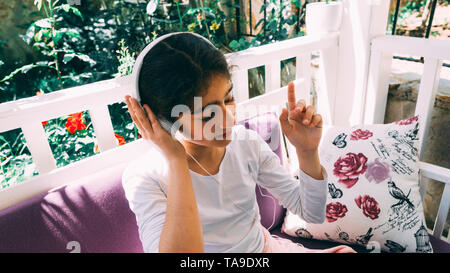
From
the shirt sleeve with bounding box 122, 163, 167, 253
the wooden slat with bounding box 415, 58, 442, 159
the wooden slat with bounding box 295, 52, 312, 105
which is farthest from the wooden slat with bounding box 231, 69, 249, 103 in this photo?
the wooden slat with bounding box 415, 58, 442, 159

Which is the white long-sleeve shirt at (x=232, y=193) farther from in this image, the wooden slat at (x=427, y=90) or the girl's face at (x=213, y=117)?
the wooden slat at (x=427, y=90)

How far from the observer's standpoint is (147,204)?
0.74m

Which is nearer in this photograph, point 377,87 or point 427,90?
point 427,90

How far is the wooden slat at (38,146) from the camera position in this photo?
0.91 meters

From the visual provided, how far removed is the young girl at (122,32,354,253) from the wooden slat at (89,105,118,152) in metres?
0.29

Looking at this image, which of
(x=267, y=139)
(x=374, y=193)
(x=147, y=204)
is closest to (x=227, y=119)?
(x=147, y=204)

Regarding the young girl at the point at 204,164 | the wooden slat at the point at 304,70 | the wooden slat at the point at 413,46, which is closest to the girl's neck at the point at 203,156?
the young girl at the point at 204,164

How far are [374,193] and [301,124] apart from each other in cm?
57

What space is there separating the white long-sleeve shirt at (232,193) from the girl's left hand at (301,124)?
11cm

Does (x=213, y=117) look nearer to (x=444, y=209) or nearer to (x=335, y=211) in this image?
(x=335, y=211)

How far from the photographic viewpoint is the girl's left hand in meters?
0.78

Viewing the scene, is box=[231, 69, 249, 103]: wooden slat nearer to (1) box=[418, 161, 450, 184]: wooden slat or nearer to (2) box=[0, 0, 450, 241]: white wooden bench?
(2) box=[0, 0, 450, 241]: white wooden bench

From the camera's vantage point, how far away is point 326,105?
1808 mm

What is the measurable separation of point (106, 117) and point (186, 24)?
5.19 ft
